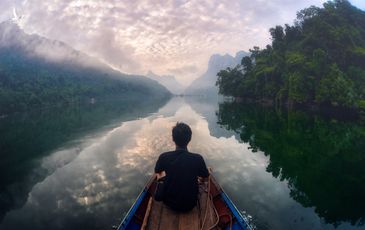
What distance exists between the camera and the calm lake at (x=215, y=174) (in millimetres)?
12625

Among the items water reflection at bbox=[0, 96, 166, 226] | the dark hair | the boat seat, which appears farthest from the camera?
water reflection at bbox=[0, 96, 166, 226]

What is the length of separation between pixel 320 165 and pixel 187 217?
15.9 metres

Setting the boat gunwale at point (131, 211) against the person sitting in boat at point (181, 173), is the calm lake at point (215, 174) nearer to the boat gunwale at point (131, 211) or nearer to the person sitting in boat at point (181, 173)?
the boat gunwale at point (131, 211)

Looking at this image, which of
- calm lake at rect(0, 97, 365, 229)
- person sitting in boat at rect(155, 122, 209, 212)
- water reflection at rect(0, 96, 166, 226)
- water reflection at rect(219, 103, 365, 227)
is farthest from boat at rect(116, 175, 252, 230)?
water reflection at rect(0, 96, 166, 226)

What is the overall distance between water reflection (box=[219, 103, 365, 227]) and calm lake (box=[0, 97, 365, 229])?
0.17 ft

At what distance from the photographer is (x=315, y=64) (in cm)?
6381

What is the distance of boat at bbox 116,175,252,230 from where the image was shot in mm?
7336

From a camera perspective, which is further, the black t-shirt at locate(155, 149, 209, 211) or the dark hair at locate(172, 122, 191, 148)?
the dark hair at locate(172, 122, 191, 148)

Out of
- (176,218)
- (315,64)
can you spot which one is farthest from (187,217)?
(315,64)

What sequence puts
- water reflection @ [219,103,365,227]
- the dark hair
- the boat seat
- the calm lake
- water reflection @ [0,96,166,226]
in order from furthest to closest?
water reflection @ [0,96,166,226] → water reflection @ [219,103,365,227] → the calm lake → the dark hair → the boat seat

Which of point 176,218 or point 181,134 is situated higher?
point 181,134

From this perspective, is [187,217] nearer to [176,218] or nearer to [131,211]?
[176,218]

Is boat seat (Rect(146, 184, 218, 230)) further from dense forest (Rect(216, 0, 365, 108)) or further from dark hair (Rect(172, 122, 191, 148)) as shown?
dense forest (Rect(216, 0, 365, 108))

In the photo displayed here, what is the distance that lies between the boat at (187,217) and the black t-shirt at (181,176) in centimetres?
31
